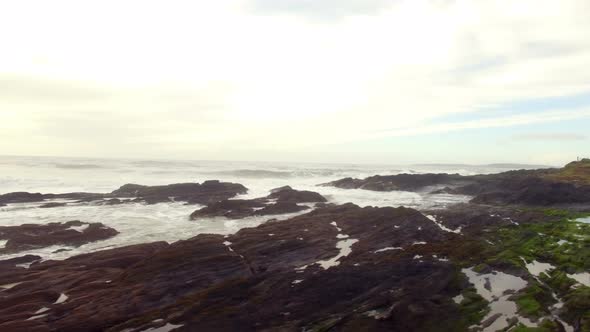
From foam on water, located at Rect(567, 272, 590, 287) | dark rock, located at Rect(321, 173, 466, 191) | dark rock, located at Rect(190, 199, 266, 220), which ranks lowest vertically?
dark rock, located at Rect(190, 199, 266, 220)

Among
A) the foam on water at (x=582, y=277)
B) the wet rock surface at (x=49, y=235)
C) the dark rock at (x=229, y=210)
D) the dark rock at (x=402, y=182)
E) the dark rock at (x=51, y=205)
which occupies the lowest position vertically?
the wet rock surface at (x=49, y=235)

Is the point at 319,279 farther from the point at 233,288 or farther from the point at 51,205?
the point at 51,205

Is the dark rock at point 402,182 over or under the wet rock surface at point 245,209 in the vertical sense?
over

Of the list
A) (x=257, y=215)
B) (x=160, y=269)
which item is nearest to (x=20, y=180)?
(x=257, y=215)

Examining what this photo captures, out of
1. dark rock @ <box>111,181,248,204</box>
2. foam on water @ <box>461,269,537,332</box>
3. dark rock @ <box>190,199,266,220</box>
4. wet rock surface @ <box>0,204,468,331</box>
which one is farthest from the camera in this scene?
dark rock @ <box>111,181,248,204</box>

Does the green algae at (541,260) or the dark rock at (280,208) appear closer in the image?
the green algae at (541,260)

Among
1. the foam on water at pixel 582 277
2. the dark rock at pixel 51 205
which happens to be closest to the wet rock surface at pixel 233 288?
the foam on water at pixel 582 277

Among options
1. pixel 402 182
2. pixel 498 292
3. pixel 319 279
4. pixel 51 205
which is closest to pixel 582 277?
pixel 498 292

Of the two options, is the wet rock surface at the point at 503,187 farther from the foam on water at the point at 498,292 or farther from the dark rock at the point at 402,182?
the foam on water at the point at 498,292

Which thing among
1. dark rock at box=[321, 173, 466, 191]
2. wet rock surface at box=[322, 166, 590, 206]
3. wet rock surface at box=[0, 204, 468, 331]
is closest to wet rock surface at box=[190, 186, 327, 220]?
wet rock surface at box=[0, 204, 468, 331]

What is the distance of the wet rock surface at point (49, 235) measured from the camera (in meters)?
22.3

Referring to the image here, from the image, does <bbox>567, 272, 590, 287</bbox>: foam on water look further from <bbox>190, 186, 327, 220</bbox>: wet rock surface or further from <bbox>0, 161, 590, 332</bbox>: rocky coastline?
<bbox>190, 186, 327, 220</bbox>: wet rock surface

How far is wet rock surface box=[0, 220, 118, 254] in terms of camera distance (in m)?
22.3

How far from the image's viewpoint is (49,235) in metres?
23.7
